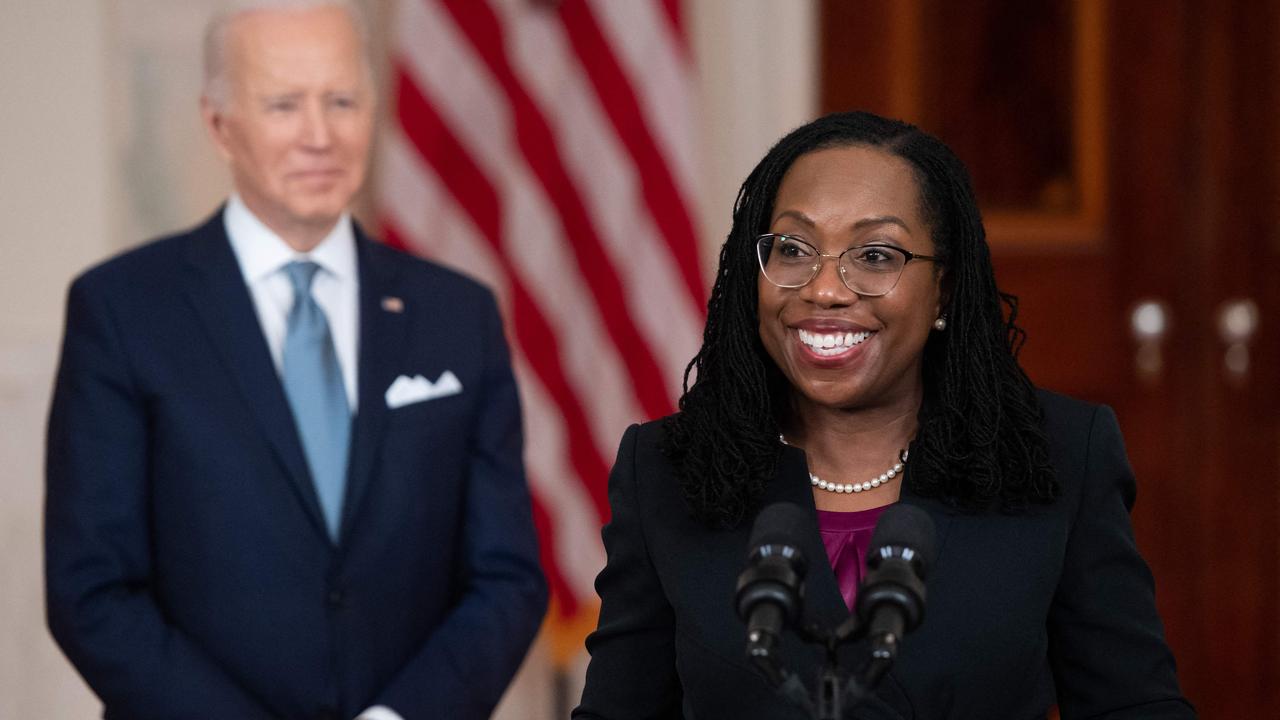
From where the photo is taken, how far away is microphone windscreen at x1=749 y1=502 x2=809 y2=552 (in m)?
1.36

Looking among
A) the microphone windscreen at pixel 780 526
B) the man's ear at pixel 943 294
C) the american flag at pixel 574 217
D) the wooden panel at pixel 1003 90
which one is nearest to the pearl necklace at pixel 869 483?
the man's ear at pixel 943 294

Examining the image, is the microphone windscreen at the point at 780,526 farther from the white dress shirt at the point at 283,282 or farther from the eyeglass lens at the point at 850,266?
the white dress shirt at the point at 283,282

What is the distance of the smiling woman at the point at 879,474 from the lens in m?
1.81

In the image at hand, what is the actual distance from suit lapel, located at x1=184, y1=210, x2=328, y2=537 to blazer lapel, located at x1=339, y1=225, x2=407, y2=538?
65 mm

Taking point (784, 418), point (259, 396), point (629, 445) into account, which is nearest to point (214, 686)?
point (259, 396)

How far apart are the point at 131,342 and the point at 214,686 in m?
0.50

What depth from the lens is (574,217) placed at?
384 cm

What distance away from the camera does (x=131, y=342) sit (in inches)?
89.7

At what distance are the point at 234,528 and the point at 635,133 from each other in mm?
1806

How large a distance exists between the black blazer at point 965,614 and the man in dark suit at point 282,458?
0.48 metres

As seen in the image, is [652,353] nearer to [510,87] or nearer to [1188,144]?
[510,87]

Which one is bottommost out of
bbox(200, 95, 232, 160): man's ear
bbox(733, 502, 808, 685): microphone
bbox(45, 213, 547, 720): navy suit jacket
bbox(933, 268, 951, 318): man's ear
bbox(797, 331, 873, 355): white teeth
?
bbox(45, 213, 547, 720): navy suit jacket

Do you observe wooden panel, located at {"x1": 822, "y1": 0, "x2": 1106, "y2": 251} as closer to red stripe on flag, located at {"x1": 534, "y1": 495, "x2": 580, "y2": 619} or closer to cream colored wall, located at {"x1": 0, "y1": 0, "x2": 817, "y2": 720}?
red stripe on flag, located at {"x1": 534, "y1": 495, "x2": 580, "y2": 619}

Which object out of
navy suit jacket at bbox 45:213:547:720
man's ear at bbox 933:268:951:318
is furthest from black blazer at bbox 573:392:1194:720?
navy suit jacket at bbox 45:213:547:720
